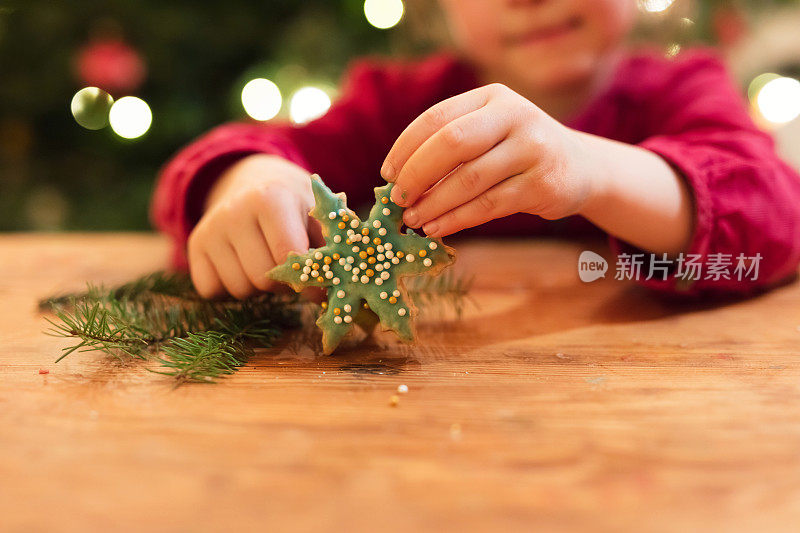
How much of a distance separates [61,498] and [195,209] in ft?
1.57

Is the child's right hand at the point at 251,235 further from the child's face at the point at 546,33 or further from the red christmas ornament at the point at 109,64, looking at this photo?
the red christmas ornament at the point at 109,64

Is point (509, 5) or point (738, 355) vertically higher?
point (509, 5)

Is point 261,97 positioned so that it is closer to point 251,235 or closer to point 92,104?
point 92,104

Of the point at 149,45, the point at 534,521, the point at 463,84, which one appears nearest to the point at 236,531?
the point at 534,521

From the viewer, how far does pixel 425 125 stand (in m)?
0.48

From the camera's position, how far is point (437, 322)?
0.63 meters

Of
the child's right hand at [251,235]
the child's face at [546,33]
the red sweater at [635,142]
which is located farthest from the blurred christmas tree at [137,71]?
the child's right hand at [251,235]

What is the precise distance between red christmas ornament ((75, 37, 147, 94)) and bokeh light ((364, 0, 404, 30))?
1.67ft

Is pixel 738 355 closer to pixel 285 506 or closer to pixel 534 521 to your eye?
pixel 534 521

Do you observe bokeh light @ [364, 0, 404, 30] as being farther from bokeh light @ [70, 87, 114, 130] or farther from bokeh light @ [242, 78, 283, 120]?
bokeh light @ [70, 87, 114, 130]

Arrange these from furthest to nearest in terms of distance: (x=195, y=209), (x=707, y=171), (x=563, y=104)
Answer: (x=563, y=104), (x=195, y=209), (x=707, y=171)

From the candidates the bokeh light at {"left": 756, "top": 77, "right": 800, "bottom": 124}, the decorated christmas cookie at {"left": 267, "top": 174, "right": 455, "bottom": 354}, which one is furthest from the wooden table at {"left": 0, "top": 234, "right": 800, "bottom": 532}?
the bokeh light at {"left": 756, "top": 77, "right": 800, "bottom": 124}

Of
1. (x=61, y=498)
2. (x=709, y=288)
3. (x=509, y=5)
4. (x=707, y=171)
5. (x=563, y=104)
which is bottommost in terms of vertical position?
(x=61, y=498)

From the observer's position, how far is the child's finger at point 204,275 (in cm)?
61
